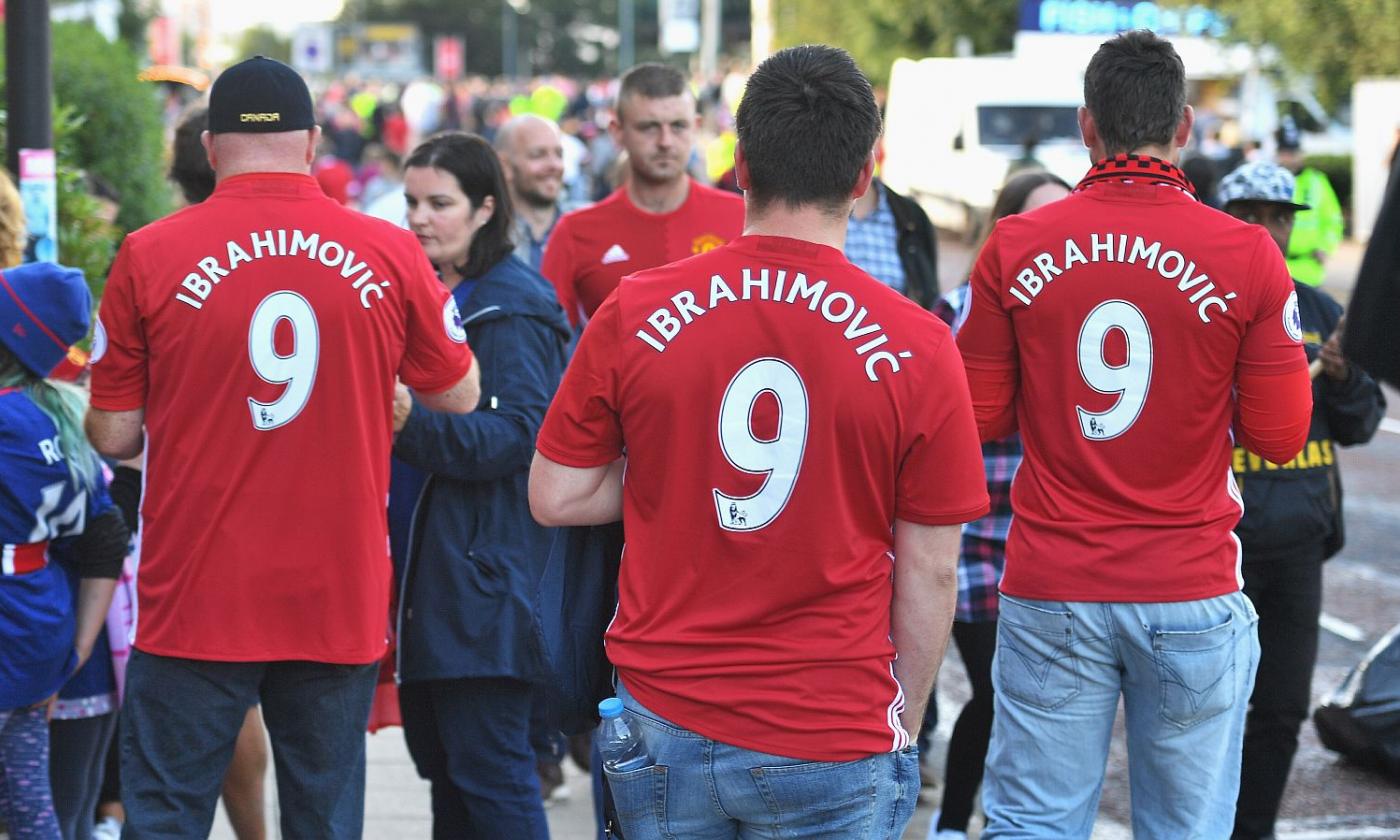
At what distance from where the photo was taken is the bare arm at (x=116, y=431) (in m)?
3.41

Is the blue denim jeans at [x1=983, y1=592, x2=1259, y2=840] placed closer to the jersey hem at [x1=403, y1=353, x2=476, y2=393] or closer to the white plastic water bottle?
the white plastic water bottle

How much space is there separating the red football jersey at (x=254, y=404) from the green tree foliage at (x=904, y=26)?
33339 millimetres

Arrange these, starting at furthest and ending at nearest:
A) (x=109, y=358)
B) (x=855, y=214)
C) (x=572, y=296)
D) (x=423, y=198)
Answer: (x=855, y=214)
(x=572, y=296)
(x=423, y=198)
(x=109, y=358)

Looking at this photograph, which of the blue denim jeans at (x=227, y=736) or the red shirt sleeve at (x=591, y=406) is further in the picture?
the blue denim jeans at (x=227, y=736)

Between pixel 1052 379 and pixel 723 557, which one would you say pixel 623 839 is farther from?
pixel 1052 379

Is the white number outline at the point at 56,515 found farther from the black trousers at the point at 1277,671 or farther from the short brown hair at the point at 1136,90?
the black trousers at the point at 1277,671

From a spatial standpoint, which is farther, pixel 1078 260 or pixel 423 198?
pixel 423 198

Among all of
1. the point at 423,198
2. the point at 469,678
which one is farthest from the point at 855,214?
the point at 469,678

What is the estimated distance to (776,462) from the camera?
2.66 metres

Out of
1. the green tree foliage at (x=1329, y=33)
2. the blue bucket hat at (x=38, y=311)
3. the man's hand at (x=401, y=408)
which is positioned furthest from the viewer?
the green tree foliage at (x=1329, y=33)

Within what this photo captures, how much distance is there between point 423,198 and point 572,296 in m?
1.51

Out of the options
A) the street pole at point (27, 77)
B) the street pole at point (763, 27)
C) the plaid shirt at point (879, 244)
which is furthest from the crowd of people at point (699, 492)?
the street pole at point (763, 27)

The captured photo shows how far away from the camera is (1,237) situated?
4.21 m

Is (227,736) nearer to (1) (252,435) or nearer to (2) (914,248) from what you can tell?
(1) (252,435)
